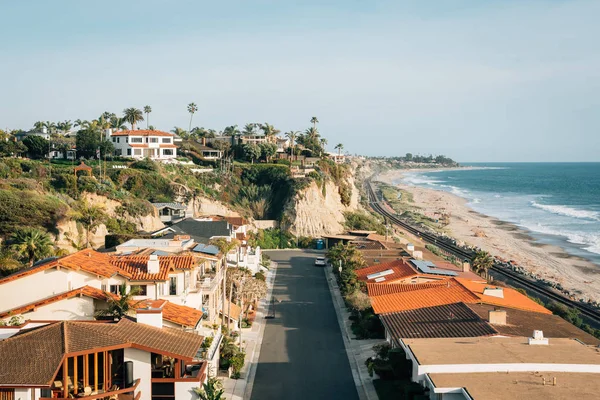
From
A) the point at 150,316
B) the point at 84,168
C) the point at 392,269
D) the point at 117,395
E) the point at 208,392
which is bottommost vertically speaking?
the point at 208,392

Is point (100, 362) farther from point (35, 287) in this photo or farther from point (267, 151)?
point (267, 151)

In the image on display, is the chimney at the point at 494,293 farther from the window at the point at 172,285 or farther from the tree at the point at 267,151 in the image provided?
the tree at the point at 267,151

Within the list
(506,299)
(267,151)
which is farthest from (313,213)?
(506,299)

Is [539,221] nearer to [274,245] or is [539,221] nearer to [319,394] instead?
[274,245]

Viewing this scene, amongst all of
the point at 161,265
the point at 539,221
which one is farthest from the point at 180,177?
the point at 539,221

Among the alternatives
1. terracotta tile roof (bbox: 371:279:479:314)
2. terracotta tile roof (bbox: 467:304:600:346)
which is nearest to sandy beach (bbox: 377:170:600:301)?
terracotta tile roof (bbox: 371:279:479:314)

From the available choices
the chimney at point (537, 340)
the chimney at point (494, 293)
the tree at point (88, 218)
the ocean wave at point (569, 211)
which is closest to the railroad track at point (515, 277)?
the chimney at point (494, 293)

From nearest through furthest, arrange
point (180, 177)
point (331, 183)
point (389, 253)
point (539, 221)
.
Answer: point (389, 253) → point (180, 177) → point (331, 183) → point (539, 221)
